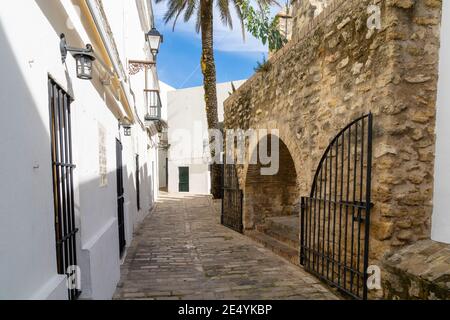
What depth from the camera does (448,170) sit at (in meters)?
2.84

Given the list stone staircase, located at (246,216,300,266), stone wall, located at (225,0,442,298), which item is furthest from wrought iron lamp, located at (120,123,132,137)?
stone wall, located at (225,0,442,298)

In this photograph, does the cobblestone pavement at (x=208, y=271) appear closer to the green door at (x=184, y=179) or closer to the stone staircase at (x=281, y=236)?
the stone staircase at (x=281, y=236)

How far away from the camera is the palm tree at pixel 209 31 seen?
35.7ft

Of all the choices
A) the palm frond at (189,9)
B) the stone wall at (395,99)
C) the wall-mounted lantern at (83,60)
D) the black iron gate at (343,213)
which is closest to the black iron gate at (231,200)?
the black iron gate at (343,213)

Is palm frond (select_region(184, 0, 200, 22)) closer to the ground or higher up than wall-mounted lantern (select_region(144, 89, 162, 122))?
higher up

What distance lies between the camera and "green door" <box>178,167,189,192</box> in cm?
1986

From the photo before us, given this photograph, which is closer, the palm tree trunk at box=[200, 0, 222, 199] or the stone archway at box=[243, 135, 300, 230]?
the stone archway at box=[243, 135, 300, 230]

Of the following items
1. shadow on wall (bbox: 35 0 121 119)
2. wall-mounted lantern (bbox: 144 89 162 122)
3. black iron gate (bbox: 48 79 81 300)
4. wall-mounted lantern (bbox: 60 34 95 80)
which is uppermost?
wall-mounted lantern (bbox: 144 89 162 122)

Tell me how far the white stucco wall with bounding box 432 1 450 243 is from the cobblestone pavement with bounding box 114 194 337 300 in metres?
1.52

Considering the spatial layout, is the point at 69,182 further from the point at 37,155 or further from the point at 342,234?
the point at 342,234

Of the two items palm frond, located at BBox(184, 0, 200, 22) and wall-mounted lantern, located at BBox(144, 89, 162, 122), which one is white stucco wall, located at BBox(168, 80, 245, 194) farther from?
palm frond, located at BBox(184, 0, 200, 22)

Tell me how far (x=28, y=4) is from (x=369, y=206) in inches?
134

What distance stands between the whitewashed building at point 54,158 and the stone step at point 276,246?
2.81m
